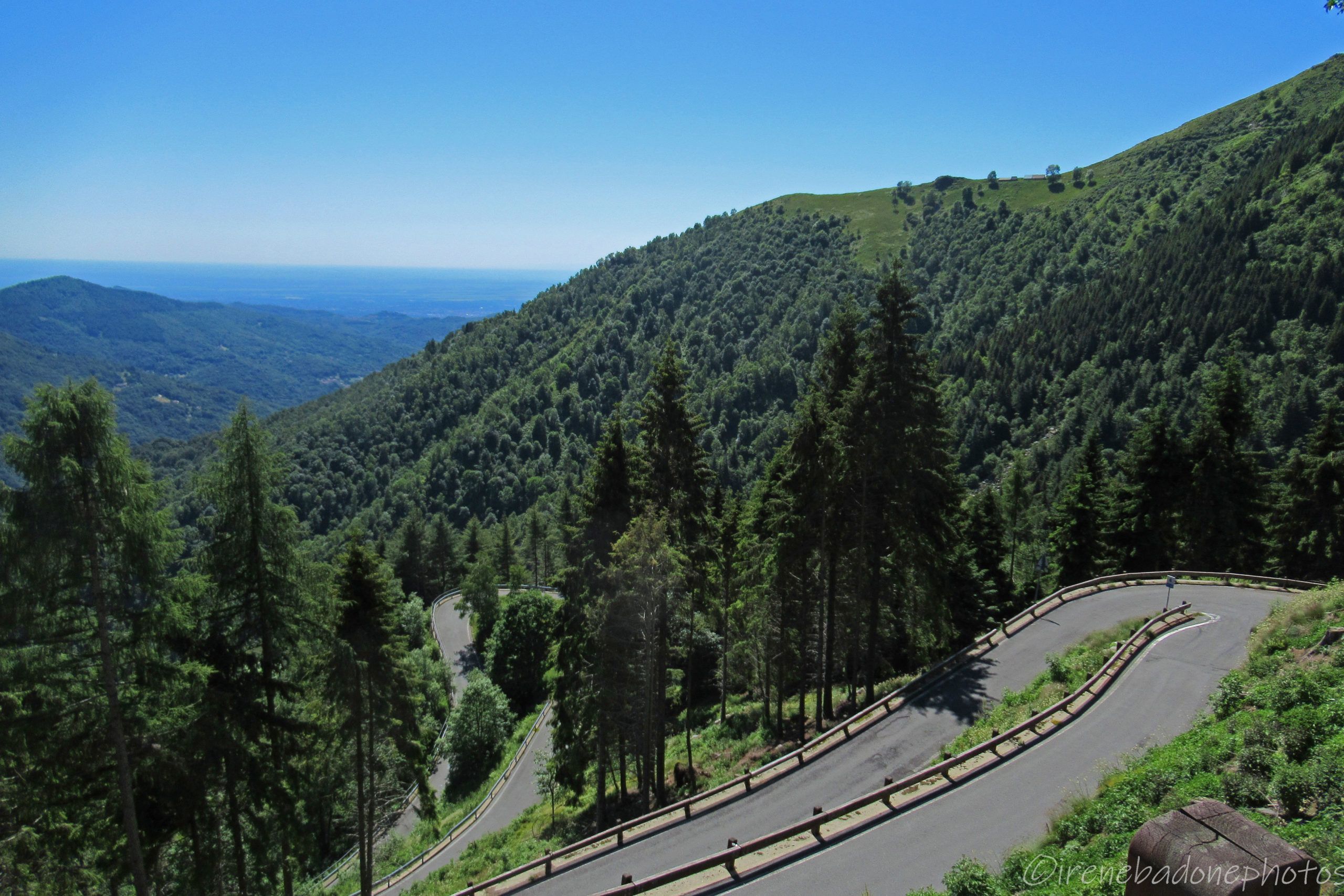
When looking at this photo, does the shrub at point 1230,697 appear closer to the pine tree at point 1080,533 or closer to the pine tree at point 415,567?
the pine tree at point 1080,533

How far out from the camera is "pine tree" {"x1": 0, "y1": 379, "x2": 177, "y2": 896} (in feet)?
36.8

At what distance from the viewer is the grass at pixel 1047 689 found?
17.2m

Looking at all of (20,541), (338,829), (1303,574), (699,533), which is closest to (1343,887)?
(699,533)

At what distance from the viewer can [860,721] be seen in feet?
63.8

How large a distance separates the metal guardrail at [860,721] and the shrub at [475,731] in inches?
795

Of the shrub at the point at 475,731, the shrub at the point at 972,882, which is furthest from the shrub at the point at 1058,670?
the shrub at the point at 475,731

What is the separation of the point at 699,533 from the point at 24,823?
15408mm

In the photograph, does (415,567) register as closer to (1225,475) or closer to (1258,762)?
(1225,475)

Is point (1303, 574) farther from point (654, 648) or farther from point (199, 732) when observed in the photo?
point (199, 732)

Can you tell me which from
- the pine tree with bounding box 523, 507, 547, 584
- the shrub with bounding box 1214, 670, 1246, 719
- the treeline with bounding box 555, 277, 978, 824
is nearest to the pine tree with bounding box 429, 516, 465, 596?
the pine tree with bounding box 523, 507, 547, 584

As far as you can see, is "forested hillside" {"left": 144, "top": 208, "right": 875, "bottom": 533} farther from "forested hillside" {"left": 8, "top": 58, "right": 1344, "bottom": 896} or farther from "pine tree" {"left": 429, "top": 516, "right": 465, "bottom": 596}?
"forested hillside" {"left": 8, "top": 58, "right": 1344, "bottom": 896}

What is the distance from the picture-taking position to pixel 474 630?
193 ft

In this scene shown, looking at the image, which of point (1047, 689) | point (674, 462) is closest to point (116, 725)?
point (674, 462)

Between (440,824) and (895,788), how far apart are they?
26934 mm
